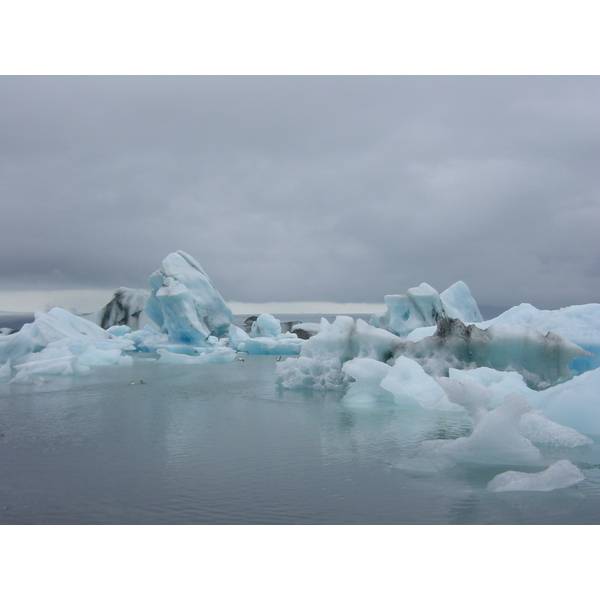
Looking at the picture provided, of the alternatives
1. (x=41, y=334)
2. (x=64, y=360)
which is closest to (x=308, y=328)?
(x=41, y=334)

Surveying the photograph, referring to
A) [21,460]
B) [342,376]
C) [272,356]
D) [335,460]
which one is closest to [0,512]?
[21,460]

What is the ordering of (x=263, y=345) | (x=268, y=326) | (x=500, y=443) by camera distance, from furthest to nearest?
(x=268, y=326), (x=263, y=345), (x=500, y=443)

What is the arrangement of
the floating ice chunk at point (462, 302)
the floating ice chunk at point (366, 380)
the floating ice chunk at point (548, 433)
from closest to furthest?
1. the floating ice chunk at point (548, 433)
2. the floating ice chunk at point (366, 380)
3. the floating ice chunk at point (462, 302)

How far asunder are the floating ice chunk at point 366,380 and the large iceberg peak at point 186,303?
13.7 metres

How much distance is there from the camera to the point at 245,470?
14.9 feet

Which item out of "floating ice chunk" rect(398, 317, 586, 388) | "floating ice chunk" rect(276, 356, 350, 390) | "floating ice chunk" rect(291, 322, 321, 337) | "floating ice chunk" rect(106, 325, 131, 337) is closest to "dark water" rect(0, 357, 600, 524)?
"floating ice chunk" rect(276, 356, 350, 390)

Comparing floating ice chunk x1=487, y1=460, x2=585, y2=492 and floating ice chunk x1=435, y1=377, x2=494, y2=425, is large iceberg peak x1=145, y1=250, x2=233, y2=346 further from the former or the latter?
floating ice chunk x1=487, y1=460, x2=585, y2=492

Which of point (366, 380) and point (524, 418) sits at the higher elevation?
point (366, 380)

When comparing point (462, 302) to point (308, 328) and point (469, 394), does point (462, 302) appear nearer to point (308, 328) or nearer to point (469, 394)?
point (308, 328)

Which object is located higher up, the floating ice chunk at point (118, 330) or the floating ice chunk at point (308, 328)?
the floating ice chunk at point (308, 328)

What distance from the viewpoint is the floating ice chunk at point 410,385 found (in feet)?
25.8

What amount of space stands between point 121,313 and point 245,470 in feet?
84.4

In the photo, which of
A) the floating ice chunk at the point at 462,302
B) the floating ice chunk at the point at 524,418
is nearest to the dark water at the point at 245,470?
the floating ice chunk at the point at 524,418

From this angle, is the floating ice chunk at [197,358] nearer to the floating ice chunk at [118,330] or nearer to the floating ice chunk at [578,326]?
the floating ice chunk at [118,330]
